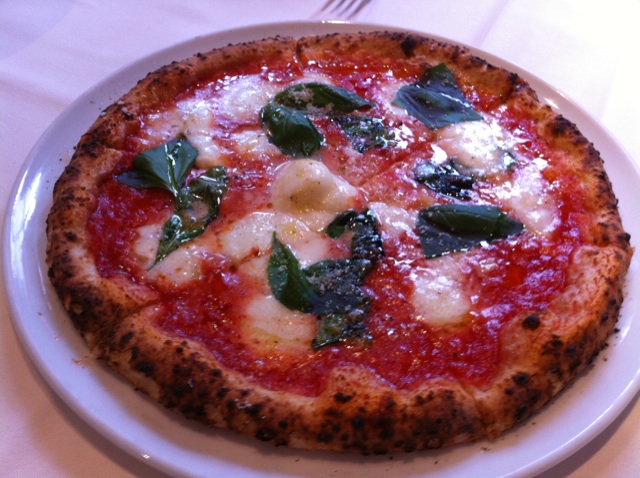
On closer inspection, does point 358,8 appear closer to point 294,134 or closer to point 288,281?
point 294,134

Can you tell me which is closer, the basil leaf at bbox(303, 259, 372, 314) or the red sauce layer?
the red sauce layer

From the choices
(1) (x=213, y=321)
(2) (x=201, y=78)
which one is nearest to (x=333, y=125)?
(2) (x=201, y=78)

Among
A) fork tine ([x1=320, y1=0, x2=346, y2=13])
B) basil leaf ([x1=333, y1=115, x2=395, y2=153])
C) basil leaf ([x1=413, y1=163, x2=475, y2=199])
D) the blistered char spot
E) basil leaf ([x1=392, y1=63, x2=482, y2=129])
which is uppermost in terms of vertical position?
basil leaf ([x1=392, y1=63, x2=482, y2=129])

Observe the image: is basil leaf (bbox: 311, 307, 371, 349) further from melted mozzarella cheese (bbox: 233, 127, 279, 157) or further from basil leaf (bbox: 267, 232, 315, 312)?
melted mozzarella cheese (bbox: 233, 127, 279, 157)

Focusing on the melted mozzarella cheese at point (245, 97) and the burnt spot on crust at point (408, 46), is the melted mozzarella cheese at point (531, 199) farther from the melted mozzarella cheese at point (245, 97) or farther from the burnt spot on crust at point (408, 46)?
the melted mozzarella cheese at point (245, 97)

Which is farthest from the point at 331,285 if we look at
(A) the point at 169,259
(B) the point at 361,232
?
(A) the point at 169,259

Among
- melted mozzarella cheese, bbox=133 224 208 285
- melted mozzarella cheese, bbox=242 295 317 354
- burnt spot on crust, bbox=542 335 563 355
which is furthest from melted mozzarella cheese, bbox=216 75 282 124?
burnt spot on crust, bbox=542 335 563 355

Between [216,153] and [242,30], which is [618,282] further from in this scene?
[242,30]
